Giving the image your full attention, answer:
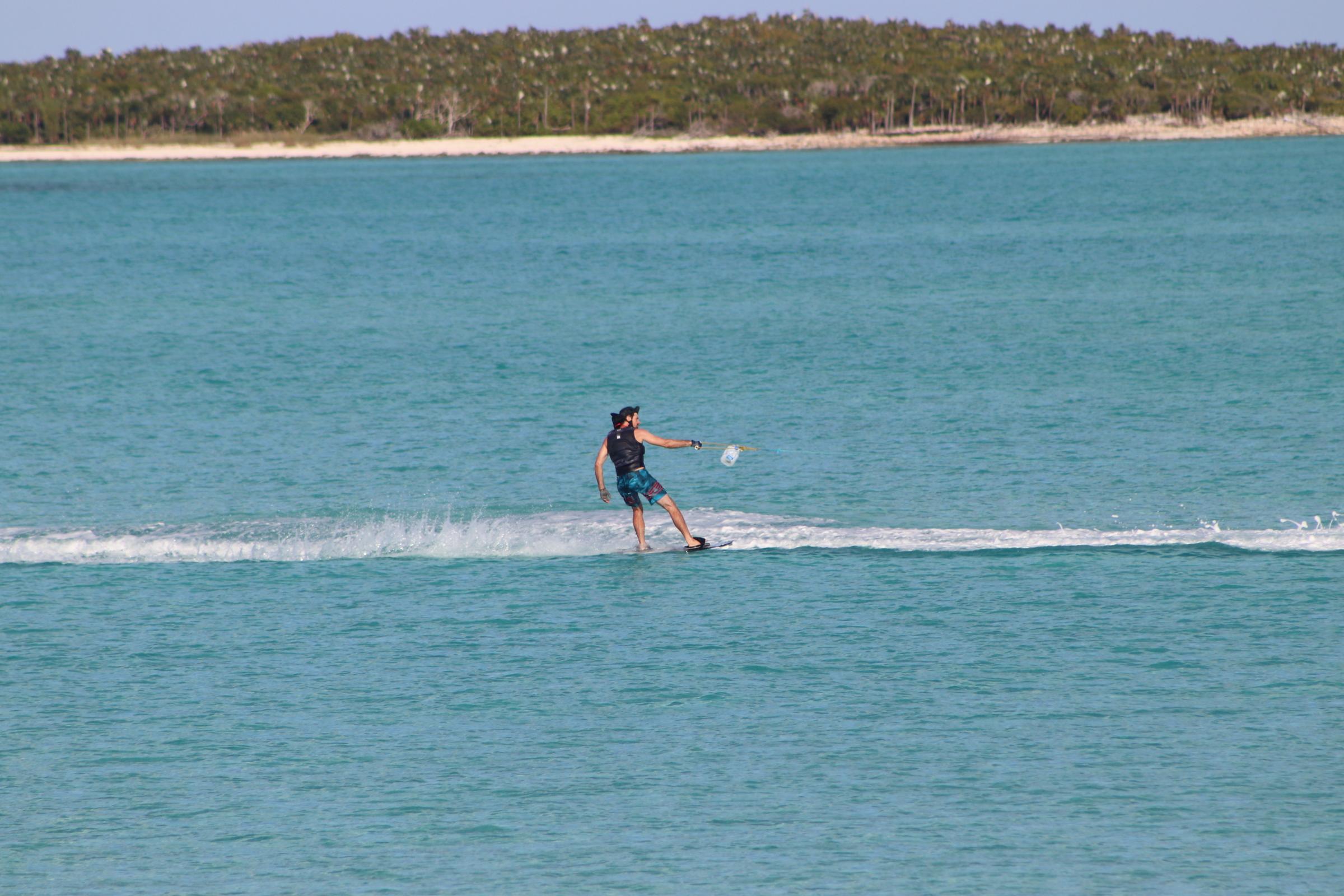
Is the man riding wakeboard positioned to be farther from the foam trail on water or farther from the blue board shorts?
the foam trail on water

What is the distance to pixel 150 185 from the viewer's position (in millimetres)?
133625

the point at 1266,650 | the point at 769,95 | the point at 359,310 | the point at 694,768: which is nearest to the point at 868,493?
the point at 1266,650

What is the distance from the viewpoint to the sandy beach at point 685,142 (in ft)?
580

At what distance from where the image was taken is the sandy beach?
17688 cm

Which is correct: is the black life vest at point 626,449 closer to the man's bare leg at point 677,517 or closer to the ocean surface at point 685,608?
the man's bare leg at point 677,517

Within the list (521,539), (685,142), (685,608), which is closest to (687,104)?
(685,142)

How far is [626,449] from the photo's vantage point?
65.8 ft

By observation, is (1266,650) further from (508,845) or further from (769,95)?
(769,95)

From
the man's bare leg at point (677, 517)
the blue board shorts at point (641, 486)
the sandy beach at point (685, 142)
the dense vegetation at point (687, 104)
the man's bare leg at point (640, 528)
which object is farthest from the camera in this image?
the dense vegetation at point (687, 104)

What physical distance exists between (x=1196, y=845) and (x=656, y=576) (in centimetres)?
900

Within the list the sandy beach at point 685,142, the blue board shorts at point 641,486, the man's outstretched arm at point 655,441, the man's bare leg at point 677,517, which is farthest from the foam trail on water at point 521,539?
the sandy beach at point 685,142

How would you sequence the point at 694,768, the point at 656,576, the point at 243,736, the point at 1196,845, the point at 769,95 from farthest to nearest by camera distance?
1. the point at 769,95
2. the point at 656,576
3. the point at 243,736
4. the point at 694,768
5. the point at 1196,845

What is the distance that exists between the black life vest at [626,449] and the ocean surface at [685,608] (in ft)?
4.43

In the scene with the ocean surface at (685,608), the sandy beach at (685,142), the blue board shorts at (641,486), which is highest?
the sandy beach at (685,142)
